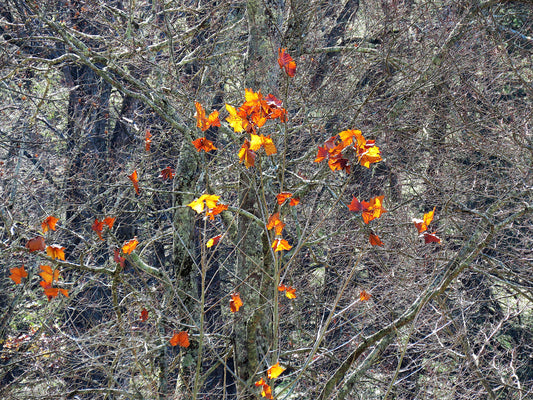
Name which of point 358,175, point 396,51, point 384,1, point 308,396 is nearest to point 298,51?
point 384,1

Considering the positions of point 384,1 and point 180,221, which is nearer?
point 384,1

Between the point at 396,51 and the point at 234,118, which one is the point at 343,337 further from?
the point at 234,118

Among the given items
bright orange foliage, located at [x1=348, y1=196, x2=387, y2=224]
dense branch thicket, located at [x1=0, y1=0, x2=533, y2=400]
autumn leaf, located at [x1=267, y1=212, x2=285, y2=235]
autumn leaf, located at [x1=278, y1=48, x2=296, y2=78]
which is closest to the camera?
bright orange foliage, located at [x1=348, y1=196, x2=387, y2=224]

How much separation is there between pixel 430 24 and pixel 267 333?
10.6 ft

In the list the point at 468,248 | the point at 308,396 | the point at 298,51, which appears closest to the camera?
the point at 468,248

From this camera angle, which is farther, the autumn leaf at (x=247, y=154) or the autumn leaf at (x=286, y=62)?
the autumn leaf at (x=286, y=62)

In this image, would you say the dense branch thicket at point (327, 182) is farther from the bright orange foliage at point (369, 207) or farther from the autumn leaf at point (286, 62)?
the bright orange foliage at point (369, 207)

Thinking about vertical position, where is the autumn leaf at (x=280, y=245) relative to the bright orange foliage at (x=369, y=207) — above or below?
below

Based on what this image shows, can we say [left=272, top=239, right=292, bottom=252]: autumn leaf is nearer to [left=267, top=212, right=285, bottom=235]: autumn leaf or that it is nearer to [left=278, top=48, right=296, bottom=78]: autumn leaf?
[left=267, top=212, right=285, bottom=235]: autumn leaf

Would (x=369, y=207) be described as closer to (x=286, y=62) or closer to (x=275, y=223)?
(x=275, y=223)

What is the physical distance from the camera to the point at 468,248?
143 inches

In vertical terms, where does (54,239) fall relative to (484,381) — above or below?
above

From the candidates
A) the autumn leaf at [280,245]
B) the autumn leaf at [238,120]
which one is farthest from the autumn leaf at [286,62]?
the autumn leaf at [280,245]

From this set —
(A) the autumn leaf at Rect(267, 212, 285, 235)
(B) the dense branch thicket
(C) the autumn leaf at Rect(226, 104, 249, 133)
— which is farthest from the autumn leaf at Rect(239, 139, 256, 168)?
(B) the dense branch thicket
